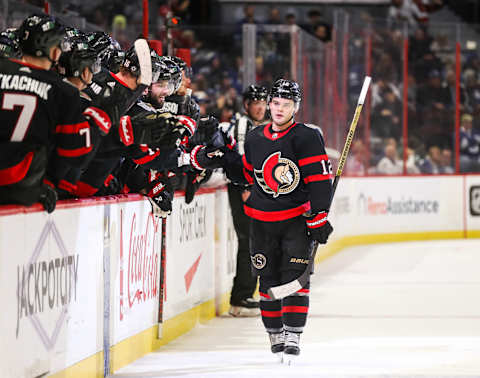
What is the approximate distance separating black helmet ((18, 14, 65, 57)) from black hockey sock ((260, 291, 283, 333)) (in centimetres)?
200

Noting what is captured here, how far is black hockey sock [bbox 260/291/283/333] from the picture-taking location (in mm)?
5293

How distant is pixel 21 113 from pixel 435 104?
1028 cm

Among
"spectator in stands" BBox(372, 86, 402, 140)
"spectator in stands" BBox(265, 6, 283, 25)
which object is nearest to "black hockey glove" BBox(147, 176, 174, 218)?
"spectator in stands" BBox(372, 86, 402, 140)

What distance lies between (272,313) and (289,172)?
0.78 metres

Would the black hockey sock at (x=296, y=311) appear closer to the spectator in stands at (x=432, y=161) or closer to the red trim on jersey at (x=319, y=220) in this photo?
the red trim on jersey at (x=319, y=220)

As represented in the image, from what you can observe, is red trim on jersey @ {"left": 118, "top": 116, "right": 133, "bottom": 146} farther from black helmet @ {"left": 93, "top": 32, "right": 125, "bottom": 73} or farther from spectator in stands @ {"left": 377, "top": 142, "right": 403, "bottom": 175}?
spectator in stands @ {"left": 377, "top": 142, "right": 403, "bottom": 175}

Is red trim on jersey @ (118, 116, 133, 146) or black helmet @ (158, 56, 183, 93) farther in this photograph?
Answer: black helmet @ (158, 56, 183, 93)

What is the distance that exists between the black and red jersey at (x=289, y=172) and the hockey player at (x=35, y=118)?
54.4 inches

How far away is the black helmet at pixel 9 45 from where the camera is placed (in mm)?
4703

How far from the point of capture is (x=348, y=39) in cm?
1232

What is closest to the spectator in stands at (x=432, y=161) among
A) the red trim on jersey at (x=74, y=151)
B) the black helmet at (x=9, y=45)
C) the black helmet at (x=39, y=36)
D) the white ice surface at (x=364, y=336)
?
the white ice surface at (x=364, y=336)

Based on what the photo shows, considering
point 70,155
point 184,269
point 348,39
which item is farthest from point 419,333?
point 348,39

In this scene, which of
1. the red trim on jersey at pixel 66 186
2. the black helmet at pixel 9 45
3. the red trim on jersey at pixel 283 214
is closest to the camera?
the red trim on jersey at pixel 66 186

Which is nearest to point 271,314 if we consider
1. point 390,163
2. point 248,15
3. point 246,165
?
point 246,165
